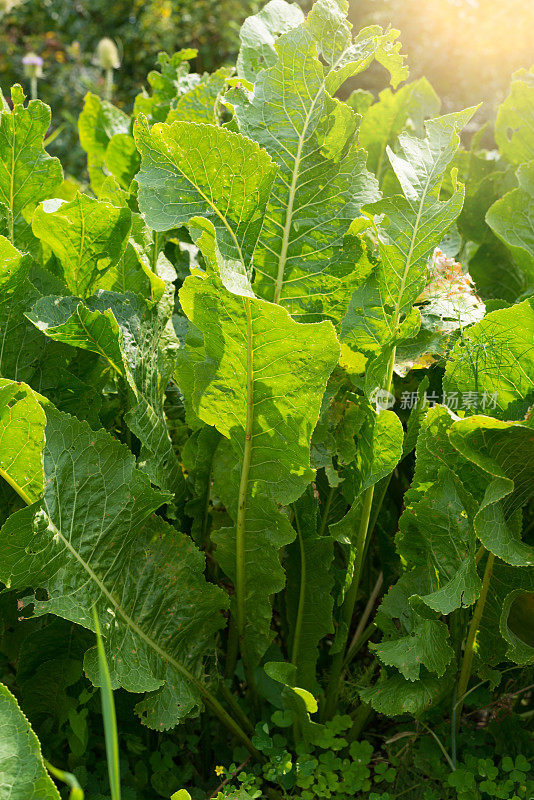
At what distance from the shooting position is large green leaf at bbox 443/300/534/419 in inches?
43.6

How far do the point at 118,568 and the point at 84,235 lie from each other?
0.56 m

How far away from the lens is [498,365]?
115 cm

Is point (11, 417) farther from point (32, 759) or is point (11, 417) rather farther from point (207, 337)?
point (32, 759)

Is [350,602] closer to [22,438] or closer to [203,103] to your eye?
[22,438]

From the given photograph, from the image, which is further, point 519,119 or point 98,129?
point 98,129

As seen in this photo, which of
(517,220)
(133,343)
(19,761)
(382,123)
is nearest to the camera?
(19,761)

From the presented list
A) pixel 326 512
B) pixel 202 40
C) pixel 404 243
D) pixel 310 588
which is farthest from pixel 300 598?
pixel 202 40

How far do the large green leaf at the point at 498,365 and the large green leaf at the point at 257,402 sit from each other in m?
0.26

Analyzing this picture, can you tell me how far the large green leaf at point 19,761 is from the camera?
85 centimetres

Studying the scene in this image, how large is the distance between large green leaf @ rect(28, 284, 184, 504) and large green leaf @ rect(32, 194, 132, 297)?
8 cm

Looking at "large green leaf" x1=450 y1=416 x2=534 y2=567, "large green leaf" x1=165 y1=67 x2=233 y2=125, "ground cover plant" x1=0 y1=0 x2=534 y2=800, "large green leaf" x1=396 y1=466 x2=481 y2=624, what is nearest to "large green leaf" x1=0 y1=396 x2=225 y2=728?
"ground cover plant" x1=0 y1=0 x2=534 y2=800

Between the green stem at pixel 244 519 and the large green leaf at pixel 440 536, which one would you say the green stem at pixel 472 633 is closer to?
the large green leaf at pixel 440 536

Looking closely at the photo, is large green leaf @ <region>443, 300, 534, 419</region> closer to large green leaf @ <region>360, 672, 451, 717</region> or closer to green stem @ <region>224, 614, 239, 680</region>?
large green leaf @ <region>360, 672, 451, 717</region>

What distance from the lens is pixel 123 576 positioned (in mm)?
1170
